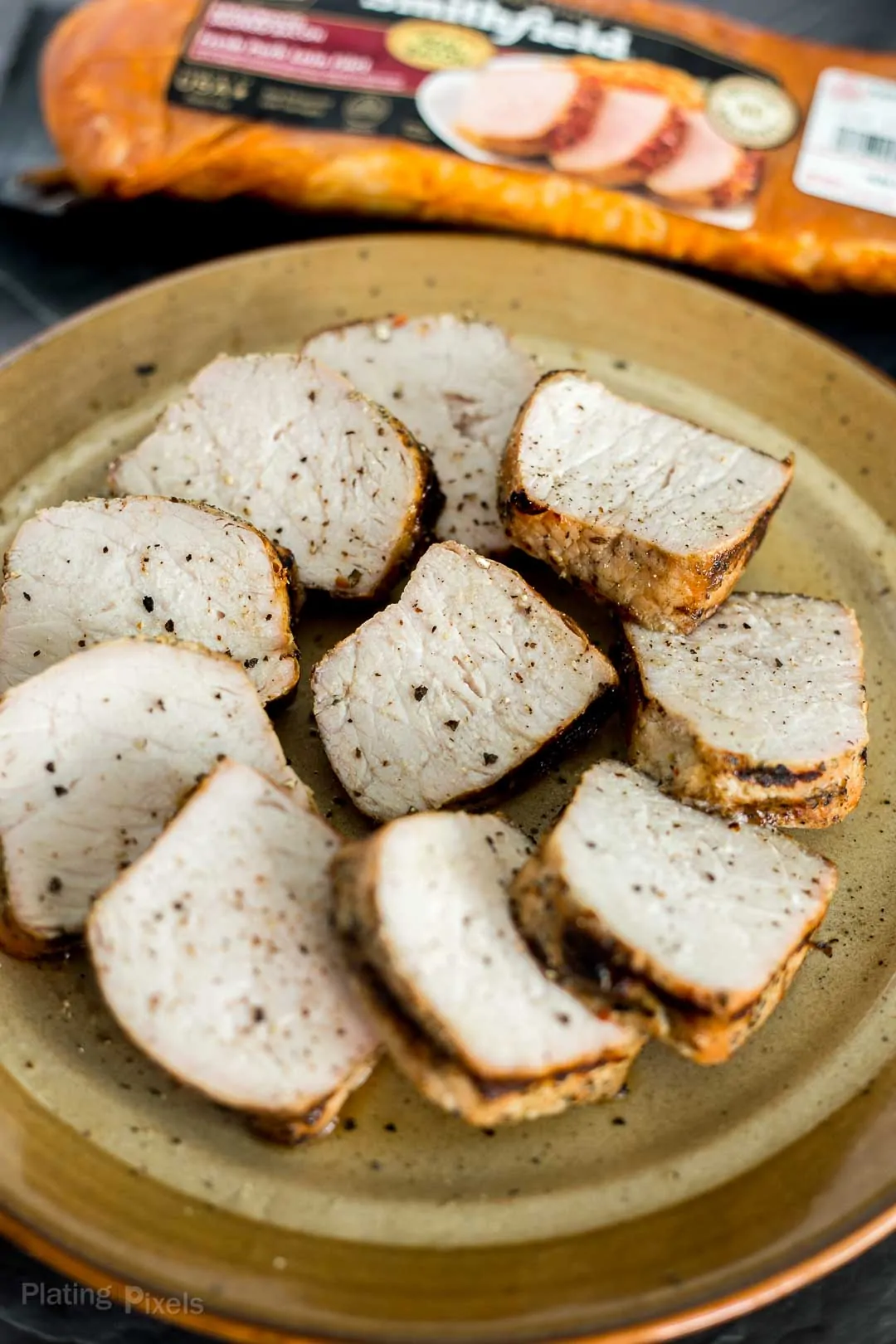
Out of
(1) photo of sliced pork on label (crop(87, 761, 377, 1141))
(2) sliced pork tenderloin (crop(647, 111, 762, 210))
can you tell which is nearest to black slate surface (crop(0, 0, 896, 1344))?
(2) sliced pork tenderloin (crop(647, 111, 762, 210))

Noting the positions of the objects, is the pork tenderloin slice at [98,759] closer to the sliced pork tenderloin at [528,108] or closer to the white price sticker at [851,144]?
the sliced pork tenderloin at [528,108]

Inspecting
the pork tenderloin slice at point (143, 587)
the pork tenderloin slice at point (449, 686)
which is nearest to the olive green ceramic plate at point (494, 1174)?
the pork tenderloin slice at point (449, 686)

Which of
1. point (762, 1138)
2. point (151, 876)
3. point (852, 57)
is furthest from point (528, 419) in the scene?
point (852, 57)

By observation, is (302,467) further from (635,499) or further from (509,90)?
(509,90)

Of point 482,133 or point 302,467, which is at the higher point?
point 482,133

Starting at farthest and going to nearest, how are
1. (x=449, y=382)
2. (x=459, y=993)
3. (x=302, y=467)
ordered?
1. (x=449, y=382)
2. (x=302, y=467)
3. (x=459, y=993)

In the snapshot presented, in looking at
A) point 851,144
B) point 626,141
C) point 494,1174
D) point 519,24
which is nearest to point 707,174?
point 626,141
